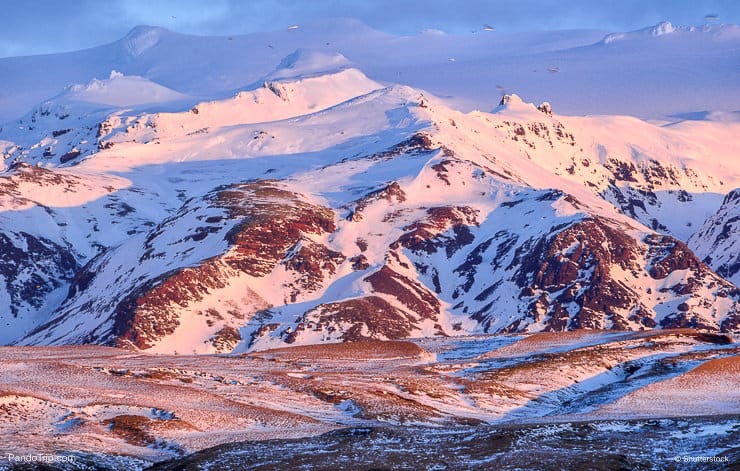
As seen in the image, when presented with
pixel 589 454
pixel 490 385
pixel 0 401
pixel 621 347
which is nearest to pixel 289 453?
pixel 589 454

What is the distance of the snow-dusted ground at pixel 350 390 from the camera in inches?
2773

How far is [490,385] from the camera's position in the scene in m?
106

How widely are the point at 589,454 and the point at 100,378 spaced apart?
48565 mm

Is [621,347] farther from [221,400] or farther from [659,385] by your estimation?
[221,400]

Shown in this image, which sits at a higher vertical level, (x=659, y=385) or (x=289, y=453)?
(x=289, y=453)

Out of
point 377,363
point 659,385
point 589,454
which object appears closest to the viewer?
point 589,454

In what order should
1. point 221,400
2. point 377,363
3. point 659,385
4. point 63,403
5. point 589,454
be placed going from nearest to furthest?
point 589,454
point 63,403
point 221,400
point 659,385
point 377,363

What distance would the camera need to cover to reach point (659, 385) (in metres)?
99.3

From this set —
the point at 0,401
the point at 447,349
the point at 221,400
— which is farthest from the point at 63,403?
the point at 447,349

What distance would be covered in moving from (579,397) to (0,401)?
176 ft

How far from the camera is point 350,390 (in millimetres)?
95938

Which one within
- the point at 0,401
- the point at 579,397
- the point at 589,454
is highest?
the point at 0,401

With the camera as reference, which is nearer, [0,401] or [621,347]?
[0,401]

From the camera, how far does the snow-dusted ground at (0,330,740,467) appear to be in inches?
2773
